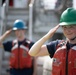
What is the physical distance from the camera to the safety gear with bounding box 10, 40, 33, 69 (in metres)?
6.64

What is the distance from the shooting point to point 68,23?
3.82 meters

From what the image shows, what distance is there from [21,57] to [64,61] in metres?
2.94

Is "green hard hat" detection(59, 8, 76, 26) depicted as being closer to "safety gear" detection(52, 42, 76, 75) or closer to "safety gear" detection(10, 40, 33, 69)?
"safety gear" detection(52, 42, 76, 75)

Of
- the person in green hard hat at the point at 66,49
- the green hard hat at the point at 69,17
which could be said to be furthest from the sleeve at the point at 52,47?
the green hard hat at the point at 69,17

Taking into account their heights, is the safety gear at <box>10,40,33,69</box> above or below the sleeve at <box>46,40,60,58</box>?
below

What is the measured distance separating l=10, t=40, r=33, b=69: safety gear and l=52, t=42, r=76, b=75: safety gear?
275cm

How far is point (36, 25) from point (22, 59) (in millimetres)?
6228

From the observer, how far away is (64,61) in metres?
3.84

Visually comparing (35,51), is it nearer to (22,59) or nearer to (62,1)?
(22,59)

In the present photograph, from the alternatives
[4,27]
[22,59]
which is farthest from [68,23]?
[4,27]

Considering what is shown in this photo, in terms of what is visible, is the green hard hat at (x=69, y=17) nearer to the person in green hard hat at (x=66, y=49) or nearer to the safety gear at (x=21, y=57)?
the person in green hard hat at (x=66, y=49)

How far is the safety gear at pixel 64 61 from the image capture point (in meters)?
3.81

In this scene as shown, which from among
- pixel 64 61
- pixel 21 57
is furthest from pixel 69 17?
pixel 21 57

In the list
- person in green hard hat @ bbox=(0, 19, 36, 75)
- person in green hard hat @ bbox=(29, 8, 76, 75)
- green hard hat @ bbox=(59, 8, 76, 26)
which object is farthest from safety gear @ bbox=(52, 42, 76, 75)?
person in green hard hat @ bbox=(0, 19, 36, 75)
